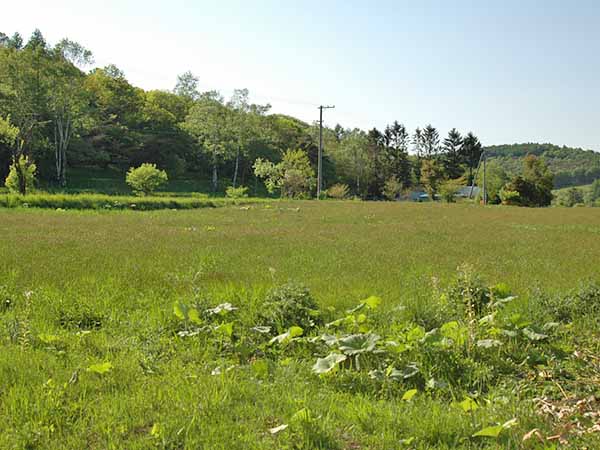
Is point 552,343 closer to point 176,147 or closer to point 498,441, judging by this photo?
point 498,441

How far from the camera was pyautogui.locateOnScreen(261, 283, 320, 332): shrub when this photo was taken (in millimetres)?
5652

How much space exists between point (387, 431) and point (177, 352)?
237cm

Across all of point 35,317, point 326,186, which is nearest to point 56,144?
point 326,186

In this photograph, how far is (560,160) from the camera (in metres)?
156

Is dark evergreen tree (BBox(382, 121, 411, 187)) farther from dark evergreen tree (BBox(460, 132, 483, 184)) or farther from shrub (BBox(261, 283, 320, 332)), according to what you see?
shrub (BBox(261, 283, 320, 332))

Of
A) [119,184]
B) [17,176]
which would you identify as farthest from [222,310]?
[119,184]

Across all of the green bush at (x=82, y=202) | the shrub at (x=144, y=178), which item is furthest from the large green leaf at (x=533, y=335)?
the shrub at (x=144, y=178)

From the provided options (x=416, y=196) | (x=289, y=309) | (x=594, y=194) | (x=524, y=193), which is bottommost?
(x=289, y=309)

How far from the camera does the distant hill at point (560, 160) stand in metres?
138

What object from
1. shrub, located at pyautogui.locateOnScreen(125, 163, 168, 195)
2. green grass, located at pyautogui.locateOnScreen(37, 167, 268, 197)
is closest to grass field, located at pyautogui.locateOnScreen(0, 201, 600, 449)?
shrub, located at pyautogui.locateOnScreen(125, 163, 168, 195)

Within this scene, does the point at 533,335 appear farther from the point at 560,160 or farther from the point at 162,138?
the point at 560,160

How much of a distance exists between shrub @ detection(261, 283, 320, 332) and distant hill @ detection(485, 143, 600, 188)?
125240 mm

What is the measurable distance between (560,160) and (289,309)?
173 m

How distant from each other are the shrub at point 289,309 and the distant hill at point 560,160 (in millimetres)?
125240
